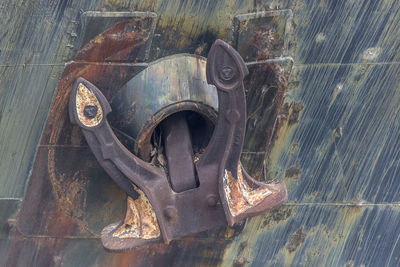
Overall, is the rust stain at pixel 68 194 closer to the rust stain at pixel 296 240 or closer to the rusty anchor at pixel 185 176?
the rusty anchor at pixel 185 176

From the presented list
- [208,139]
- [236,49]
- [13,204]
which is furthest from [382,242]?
[13,204]

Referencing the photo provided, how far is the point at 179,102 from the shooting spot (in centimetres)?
205

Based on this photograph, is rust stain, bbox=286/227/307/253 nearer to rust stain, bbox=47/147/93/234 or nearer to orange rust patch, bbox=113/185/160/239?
orange rust patch, bbox=113/185/160/239

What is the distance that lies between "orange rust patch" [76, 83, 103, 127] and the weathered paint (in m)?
0.15

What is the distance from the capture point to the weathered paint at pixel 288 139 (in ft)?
6.67

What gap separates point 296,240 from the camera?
8.00ft

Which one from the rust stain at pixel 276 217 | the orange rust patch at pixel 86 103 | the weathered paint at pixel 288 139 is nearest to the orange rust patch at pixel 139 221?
the weathered paint at pixel 288 139

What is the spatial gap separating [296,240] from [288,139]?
1.49 feet

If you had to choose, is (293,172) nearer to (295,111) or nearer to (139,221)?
(295,111)

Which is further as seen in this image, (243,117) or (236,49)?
(236,49)

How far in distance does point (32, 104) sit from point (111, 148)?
1.11 ft

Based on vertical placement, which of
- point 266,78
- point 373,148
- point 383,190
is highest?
point 266,78

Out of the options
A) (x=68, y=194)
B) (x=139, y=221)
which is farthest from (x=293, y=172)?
(x=68, y=194)

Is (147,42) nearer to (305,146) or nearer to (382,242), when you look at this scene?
(305,146)
